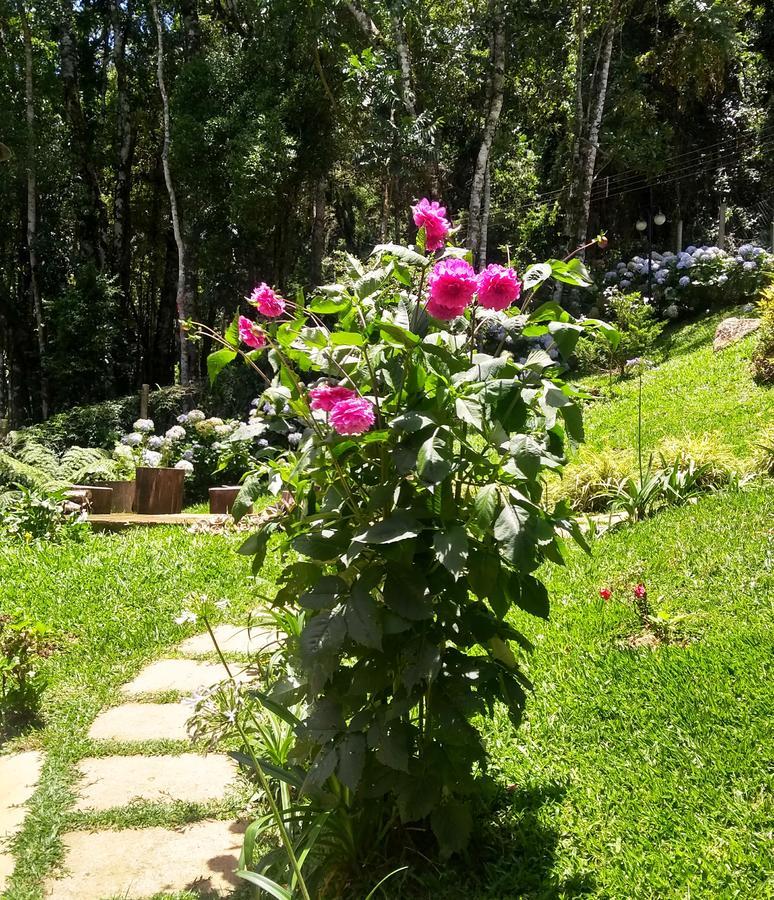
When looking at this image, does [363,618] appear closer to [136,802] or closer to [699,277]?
[136,802]

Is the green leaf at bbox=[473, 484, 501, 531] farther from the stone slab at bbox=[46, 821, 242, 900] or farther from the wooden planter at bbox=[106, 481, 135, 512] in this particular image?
the wooden planter at bbox=[106, 481, 135, 512]

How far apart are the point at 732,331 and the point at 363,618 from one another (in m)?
9.37

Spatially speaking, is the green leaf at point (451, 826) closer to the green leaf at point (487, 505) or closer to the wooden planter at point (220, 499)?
the green leaf at point (487, 505)

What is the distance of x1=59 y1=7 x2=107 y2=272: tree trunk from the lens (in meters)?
16.5

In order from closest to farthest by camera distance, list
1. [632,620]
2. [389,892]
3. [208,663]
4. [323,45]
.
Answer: [389,892] → [632,620] → [208,663] → [323,45]

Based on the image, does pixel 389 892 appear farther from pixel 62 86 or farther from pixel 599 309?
pixel 62 86

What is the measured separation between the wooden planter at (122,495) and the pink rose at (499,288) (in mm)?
6868

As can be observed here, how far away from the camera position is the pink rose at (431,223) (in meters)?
2.04

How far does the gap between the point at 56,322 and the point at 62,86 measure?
216 inches

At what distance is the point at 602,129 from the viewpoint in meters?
16.8

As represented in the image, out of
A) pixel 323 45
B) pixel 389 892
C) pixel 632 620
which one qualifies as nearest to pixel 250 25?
pixel 323 45

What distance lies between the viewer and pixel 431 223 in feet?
6.67

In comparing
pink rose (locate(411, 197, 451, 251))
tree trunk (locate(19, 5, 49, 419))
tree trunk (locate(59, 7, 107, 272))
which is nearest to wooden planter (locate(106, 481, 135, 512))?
pink rose (locate(411, 197, 451, 251))

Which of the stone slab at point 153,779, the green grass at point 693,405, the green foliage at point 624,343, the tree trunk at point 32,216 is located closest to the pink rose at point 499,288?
the stone slab at point 153,779
